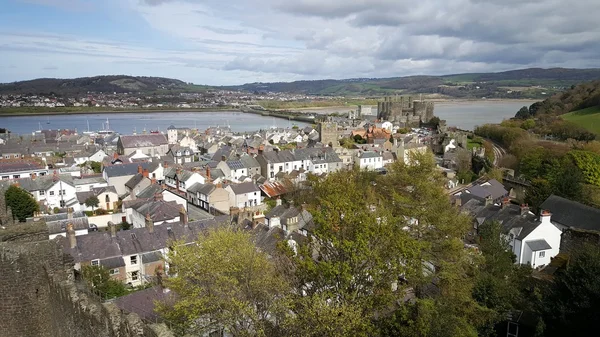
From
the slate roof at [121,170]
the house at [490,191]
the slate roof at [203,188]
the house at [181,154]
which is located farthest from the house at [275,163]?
the house at [490,191]

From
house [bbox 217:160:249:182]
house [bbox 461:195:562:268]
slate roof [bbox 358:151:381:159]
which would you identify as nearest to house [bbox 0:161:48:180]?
house [bbox 217:160:249:182]

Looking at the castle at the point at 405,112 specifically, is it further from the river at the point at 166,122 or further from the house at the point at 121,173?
the house at the point at 121,173

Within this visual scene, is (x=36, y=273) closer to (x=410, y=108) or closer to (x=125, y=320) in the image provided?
(x=125, y=320)

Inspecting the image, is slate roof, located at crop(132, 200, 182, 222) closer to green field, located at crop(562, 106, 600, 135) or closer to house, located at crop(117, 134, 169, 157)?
house, located at crop(117, 134, 169, 157)

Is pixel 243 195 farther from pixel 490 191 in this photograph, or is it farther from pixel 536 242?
pixel 536 242

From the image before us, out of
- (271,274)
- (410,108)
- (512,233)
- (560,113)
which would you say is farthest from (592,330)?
(410,108)
